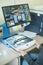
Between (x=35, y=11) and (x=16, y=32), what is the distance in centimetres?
43

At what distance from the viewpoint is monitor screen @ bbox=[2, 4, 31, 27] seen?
1.58m

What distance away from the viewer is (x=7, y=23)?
1.58 metres

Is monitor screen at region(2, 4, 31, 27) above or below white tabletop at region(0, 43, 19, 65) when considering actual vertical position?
above

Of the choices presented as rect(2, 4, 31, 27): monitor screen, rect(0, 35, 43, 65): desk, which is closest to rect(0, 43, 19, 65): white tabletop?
rect(0, 35, 43, 65): desk

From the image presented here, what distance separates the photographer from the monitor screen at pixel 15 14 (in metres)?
1.58

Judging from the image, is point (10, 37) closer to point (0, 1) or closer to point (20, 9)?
point (20, 9)

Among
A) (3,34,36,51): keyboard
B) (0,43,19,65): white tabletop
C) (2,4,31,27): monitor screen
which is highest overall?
(2,4,31,27): monitor screen

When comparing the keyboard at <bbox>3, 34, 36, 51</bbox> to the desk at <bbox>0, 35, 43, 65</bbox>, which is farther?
the keyboard at <bbox>3, 34, 36, 51</bbox>

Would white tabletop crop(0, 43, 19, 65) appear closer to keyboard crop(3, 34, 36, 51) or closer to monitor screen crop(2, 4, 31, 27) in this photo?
keyboard crop(3, 34, 36, 51)

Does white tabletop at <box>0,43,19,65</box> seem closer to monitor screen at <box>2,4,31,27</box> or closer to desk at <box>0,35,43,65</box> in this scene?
desk at <box>0,35,43,65</box>

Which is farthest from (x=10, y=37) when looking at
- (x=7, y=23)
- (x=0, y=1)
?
(x=0, y=1)

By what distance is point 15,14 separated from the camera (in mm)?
1656

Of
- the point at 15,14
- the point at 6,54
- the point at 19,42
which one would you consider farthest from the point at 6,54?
the point at 15,14

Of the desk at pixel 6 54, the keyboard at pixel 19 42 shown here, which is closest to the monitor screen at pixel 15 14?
the keyboard at pixel 19 42
